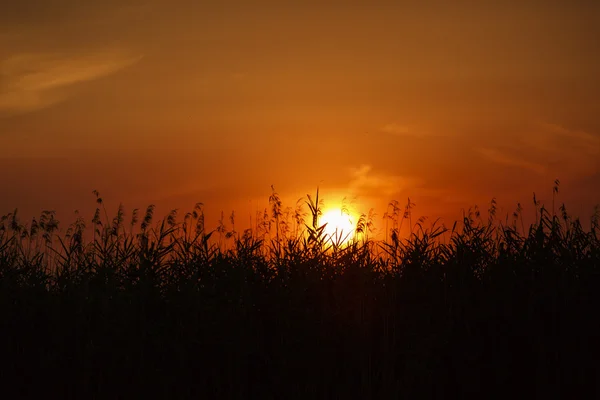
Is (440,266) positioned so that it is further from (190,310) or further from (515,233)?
(190,310)

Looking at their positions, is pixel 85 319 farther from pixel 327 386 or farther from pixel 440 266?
Result: pixel 440 266

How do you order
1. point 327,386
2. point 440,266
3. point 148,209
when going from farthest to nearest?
1. point 148,209
2. point 440,266
3. point 327,386

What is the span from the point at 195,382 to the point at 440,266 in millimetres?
3614

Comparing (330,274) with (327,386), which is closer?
(327,386)

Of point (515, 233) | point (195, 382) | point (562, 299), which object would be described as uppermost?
point (515, 233)

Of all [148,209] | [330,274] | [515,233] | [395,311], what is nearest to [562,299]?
[515,233]

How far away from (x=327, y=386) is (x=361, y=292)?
51.8 inches

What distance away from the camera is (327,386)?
8141mm

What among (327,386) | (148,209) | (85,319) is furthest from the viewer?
(148,209)

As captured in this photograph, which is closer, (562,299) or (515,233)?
(562,299)

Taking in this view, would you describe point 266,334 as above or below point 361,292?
below

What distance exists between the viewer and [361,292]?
8789mm

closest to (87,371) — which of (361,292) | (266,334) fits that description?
(266,334)

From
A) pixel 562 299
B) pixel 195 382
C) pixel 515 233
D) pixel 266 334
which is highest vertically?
pixel 515 233
